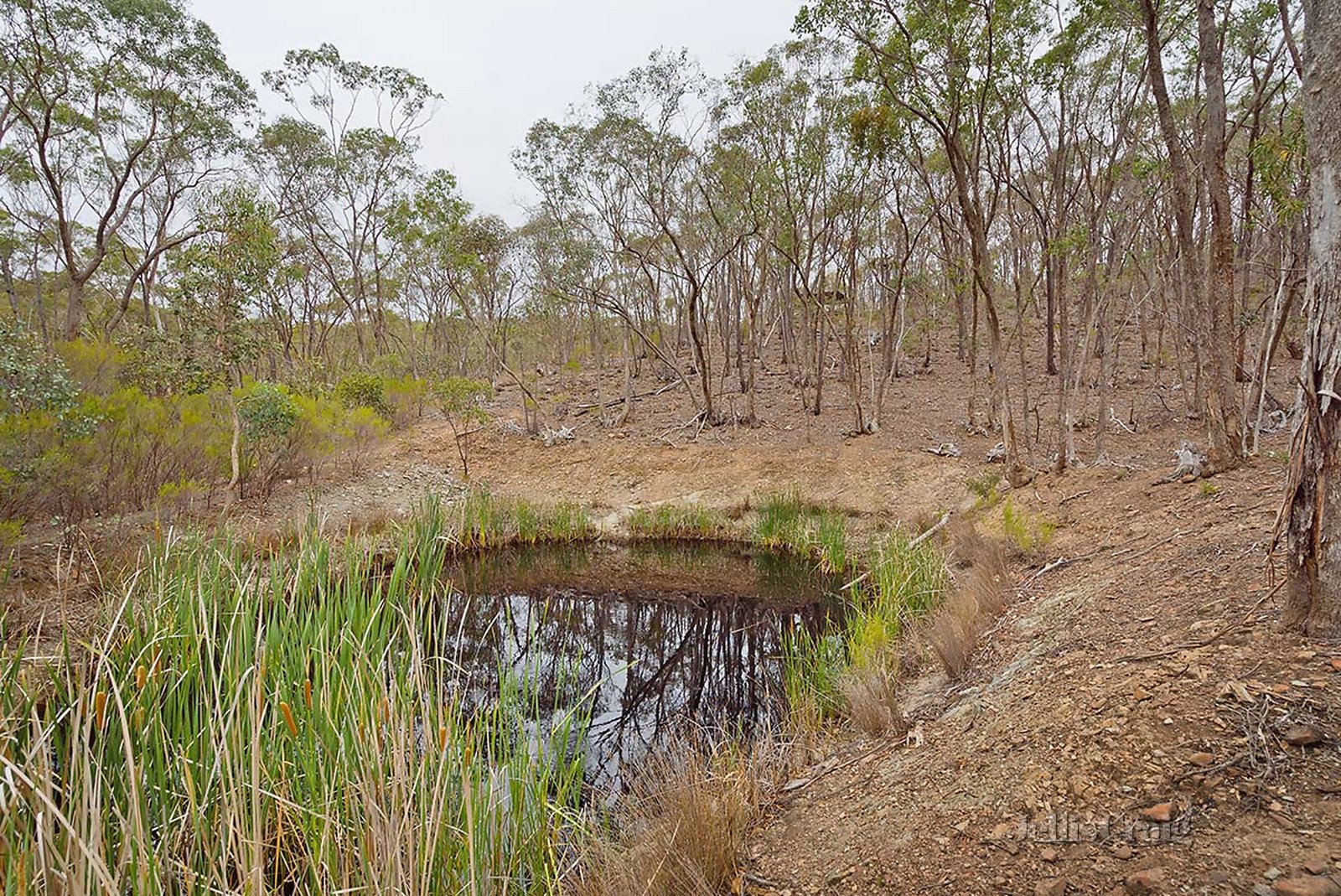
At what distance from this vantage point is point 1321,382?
2.06m

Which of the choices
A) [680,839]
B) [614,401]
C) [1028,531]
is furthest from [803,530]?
[614,401]

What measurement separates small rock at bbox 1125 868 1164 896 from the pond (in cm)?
184

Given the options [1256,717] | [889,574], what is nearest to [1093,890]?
[1256,717]

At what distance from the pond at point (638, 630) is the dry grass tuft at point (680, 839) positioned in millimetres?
531

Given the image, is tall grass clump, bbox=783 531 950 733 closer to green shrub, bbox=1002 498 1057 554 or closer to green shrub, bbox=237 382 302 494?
green shrub, bbox=1002 498 1057 554

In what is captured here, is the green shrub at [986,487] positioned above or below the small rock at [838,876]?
above

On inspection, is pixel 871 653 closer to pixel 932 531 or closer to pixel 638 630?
pixel 638 630

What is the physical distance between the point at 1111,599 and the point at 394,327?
37069 mm

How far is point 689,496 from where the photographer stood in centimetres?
1130

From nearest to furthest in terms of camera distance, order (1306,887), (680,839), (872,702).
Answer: (1306,887) < (680,839) < (872,702)

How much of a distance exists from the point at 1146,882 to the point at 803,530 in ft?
24.6

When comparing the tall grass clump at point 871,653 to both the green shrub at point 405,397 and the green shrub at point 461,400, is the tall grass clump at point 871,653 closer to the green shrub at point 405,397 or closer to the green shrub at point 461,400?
the green shrub at point 461,400

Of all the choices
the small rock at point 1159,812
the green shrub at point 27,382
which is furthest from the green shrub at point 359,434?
the small rock at point 1159,812

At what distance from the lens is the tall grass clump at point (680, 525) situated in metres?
10.1
